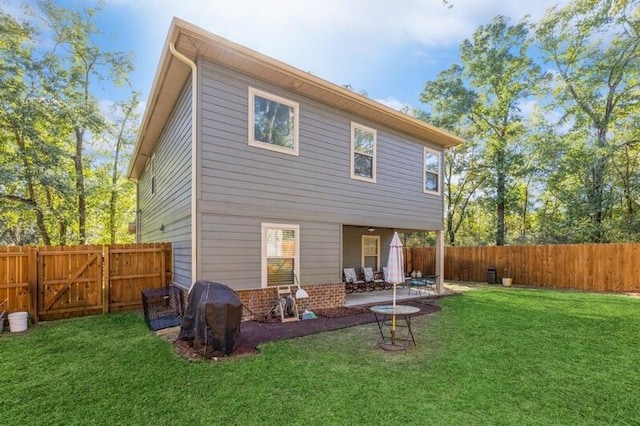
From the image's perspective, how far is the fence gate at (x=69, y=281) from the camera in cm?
680

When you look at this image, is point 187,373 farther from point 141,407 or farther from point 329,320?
point 329,320

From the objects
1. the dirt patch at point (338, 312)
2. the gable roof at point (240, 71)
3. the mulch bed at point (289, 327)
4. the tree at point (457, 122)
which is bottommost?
the dirt patch at point (338, 312)

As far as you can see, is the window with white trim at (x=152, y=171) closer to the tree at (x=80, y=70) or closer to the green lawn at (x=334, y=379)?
the tree at (x=80, y=70)

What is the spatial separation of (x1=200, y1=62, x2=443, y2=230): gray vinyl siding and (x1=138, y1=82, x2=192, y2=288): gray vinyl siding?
2.24 feet

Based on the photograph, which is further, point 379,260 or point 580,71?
point 580,71

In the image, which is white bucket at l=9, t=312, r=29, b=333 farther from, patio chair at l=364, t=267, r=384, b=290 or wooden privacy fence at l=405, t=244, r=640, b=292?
wooden privacy fence at l=405, t=244, r=640, b=292

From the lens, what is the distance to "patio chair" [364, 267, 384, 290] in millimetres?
11273

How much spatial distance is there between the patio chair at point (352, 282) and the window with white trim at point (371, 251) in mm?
1219

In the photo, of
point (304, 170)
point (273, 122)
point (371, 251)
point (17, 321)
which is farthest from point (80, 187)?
point (371, 251)

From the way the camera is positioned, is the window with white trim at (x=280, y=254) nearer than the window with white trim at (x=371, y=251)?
Yes

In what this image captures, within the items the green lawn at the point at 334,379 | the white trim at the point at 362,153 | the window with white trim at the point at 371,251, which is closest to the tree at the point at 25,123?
the green lawn at the point at 334,379

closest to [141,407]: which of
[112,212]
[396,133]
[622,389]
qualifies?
[622,389]

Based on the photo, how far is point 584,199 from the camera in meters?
16.8

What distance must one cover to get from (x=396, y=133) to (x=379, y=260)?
514cm
